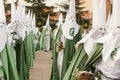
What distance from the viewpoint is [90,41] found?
562 cm

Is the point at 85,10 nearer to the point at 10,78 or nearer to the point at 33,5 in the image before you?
the point at 33,5

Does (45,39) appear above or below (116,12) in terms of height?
below

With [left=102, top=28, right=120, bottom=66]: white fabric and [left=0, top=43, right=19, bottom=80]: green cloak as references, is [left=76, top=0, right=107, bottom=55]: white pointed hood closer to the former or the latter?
[left=102, top=28, right=120, bottom=66]: white fabric

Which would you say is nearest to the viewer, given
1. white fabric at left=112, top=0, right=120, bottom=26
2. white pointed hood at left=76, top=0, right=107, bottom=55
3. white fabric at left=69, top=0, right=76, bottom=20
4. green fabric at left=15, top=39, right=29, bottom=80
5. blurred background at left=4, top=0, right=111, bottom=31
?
white fabric at left=112, top=0, right=120, bottom=26

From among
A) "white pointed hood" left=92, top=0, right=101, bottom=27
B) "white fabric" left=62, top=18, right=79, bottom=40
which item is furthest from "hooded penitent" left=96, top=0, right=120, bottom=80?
"white fabric" left=62, top=18, right=79, bottom=40

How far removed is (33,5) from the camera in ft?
142

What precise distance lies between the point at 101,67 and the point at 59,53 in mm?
4189

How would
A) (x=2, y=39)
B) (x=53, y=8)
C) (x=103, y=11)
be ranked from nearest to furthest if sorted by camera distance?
(x=103, y=11), (x=2, y=39), (x=53, y=8)

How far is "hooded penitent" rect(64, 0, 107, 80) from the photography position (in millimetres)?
5535

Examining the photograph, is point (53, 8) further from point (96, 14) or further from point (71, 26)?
point (96, 14)

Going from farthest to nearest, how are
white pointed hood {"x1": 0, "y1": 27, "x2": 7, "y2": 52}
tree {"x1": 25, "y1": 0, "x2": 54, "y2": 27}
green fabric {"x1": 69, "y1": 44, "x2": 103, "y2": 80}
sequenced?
tree {"x1": 25, "y1": 0, "x2": 54, "y2": 27} < white pointed hood {"x1": 0, "y1": 27, "x2": 7, "y2": 52} < green fabric {"x1": 69, "y1": 44, "x2": 103, "y2": 80}

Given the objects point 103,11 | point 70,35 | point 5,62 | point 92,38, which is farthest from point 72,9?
point 92,38

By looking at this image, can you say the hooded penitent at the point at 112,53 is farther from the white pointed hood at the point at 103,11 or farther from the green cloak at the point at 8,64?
the green cloak at the point at 8,64

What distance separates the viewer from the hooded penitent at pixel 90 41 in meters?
5.54
